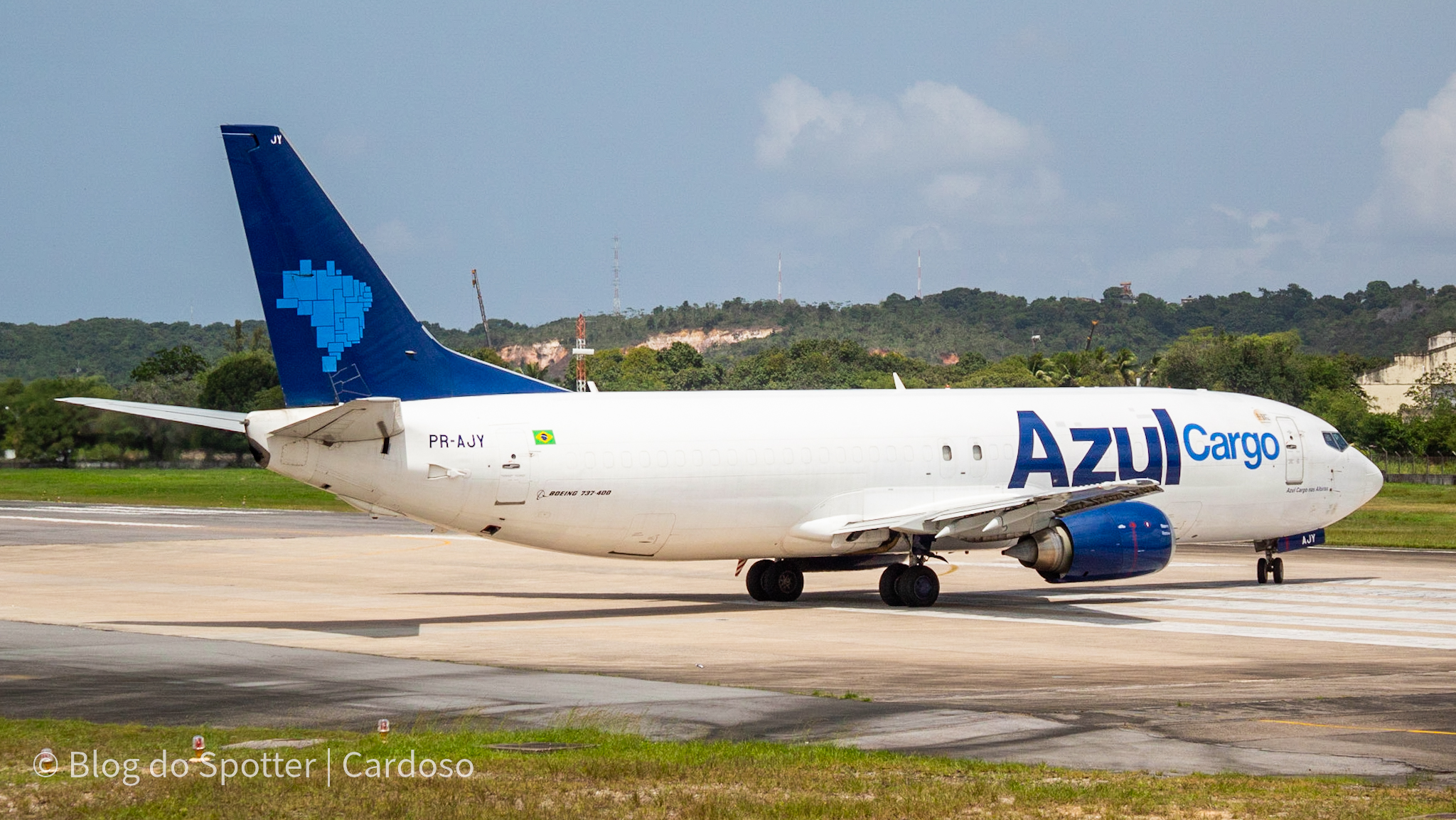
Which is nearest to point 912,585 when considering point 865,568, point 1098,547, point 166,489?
point 865,568

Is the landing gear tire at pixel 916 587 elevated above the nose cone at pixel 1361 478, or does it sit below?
below

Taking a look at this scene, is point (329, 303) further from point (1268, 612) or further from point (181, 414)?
point (1268, 612)

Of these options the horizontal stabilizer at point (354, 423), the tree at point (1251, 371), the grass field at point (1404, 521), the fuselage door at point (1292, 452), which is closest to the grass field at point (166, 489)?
the grass field at point (1404, 521)

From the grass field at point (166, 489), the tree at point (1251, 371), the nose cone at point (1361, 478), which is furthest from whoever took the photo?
the tree at point (1251, 371)

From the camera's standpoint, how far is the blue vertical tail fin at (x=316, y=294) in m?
24.5

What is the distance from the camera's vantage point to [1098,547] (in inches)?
1129

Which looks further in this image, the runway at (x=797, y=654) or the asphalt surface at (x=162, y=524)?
the asphalt surface at (x=162, y=524)

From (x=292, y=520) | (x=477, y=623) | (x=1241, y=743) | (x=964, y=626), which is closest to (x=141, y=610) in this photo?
(x=477, y=623)

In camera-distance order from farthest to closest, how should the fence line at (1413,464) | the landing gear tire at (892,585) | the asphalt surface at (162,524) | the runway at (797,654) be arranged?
the fence line at (1413,464) < the asphalt surface at (162,524) < the landing gear tire at (892,585) < the runway at (797,654)

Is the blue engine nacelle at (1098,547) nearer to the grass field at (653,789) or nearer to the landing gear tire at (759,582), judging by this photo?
the landing gear tire at (759,582)

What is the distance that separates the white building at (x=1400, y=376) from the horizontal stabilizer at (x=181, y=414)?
121 meters

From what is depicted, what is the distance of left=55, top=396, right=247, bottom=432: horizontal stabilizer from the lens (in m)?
23.4

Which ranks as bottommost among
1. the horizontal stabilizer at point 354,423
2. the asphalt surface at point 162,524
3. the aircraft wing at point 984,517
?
the asphalt surface at point 162,524

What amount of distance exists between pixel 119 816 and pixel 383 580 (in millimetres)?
27185
